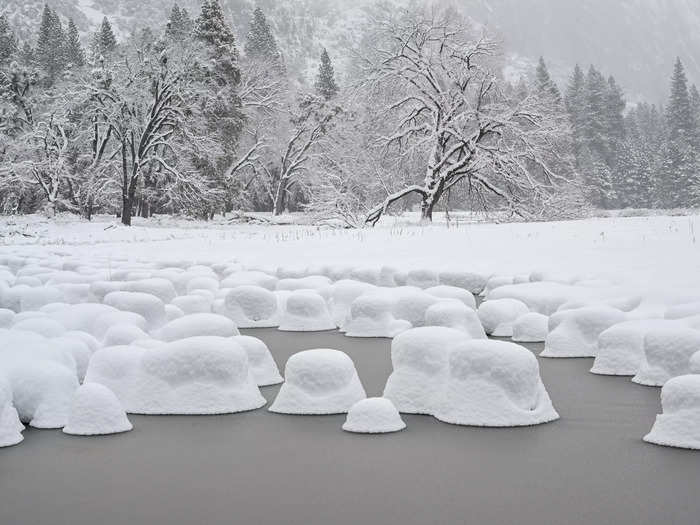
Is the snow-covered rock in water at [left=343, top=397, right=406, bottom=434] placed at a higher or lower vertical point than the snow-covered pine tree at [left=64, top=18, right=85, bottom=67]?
lower

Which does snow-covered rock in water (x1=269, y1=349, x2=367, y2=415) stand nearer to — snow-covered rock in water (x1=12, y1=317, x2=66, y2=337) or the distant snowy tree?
snow-covered rock in water (x1=12, y1=317, x2=66, y2=337)

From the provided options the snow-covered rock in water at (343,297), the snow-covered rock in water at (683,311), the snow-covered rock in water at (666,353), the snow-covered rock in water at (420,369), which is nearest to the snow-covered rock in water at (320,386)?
the snow-covered rock in water at (420,369)

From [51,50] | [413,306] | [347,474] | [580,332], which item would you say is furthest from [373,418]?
[51,50]

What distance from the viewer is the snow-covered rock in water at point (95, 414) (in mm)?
5574

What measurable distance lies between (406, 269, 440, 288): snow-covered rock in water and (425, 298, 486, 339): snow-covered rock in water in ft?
17.5

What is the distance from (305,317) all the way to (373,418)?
16.5 feet

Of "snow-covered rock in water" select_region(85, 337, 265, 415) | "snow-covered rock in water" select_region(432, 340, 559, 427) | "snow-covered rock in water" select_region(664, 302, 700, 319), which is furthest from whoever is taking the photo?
"snow-covered rock in water" select_region(664, 302, 700, 319)

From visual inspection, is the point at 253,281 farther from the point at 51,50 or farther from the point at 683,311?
the point at 51,50

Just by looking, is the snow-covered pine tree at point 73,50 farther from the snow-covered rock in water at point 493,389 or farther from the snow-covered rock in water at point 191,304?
the snow-covered rock in water at point 493,389

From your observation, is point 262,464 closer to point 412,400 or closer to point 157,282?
point 412,400

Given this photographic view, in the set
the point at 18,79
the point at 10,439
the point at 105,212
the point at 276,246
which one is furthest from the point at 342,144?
the point at 10,439

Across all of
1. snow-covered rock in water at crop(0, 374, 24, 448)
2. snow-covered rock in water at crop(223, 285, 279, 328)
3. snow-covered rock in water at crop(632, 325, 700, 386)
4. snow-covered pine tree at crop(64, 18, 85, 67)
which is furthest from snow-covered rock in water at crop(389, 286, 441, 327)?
snow-covered pine tree at crop(64, 18, 85, 67)

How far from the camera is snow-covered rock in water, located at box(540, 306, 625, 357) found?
825 centimetres

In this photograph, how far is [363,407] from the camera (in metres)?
5.65
